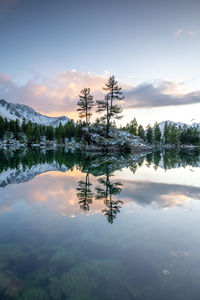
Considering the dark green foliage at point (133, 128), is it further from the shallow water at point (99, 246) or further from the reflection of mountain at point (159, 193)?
the shallow water at point (99, 246)

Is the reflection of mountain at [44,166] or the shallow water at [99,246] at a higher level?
the reflection of mountain at [44,166]

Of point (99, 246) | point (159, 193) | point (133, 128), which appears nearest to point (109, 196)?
point (159, 193)

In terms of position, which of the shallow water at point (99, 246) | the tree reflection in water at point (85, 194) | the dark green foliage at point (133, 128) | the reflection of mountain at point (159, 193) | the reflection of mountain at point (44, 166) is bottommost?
the shallow water at point (99, 246)

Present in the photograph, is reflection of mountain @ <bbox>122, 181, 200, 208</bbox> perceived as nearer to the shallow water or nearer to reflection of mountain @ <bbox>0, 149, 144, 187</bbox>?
the shallow water

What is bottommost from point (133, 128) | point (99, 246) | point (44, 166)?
point (99, 246)

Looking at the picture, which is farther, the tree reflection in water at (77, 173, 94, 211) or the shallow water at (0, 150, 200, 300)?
the tree reflection in water at (77, 173, 94, 211)

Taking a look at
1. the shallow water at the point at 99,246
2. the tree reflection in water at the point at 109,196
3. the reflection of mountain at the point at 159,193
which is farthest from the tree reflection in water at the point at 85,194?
the reflection of mountain at the point at 159,193

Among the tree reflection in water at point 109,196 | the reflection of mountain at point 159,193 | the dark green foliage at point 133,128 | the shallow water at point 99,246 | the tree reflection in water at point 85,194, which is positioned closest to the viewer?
the shallow water at point 99,246

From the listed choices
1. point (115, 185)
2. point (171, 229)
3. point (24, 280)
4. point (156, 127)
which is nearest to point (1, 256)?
point (24, 280)

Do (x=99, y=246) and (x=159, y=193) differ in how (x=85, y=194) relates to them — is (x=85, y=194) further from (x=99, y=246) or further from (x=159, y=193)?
(x=99, y=246)

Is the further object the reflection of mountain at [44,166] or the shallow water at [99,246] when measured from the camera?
the reflection of mountain at [44,166]

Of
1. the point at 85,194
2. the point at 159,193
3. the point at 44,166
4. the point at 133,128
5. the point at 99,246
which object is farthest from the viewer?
the point at 133,128

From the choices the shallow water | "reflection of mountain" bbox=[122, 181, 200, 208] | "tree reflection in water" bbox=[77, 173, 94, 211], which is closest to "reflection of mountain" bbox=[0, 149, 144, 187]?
"tree reflection in water" bbox=[77, 173, 94, 211]

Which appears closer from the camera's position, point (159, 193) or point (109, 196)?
point (109, 196)
